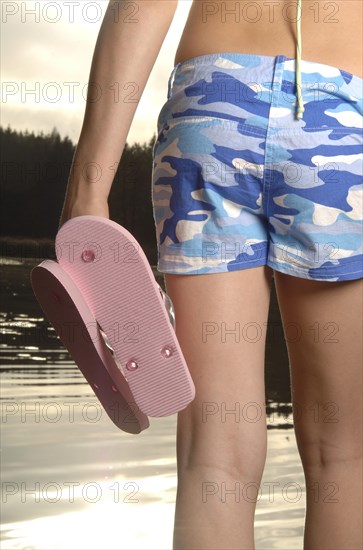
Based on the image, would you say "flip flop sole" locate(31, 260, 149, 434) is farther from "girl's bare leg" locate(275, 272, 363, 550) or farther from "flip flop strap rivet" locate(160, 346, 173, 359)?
"girl's bare leg" locate(275, 272, 363, 550)

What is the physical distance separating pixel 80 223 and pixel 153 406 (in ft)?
0.66

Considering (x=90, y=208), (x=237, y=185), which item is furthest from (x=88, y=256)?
(x=237, y=185)

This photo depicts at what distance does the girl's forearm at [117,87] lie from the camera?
3.68ft

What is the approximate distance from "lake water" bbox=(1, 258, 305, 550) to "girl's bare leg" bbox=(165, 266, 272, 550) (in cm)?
79

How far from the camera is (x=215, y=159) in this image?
3.59 ft

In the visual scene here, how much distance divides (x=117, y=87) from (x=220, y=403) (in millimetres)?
345

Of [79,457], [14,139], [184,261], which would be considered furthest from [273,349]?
[184,261]

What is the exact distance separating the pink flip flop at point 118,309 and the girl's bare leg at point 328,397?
16 centimetres

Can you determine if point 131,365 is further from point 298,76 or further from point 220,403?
point 298,76

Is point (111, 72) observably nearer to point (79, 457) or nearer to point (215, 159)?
point (215, 159)

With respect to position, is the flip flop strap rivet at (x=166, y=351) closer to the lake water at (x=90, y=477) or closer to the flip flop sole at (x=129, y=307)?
the flip flop sole at (x=129, y=307)

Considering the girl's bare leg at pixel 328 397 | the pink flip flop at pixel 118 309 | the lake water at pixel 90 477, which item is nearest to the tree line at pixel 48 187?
the lake water at pixel 90 477

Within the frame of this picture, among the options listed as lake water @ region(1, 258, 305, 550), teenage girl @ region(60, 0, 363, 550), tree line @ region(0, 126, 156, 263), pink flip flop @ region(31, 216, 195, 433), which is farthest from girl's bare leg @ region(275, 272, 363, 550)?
tree line @ region(0, 126, 156, 263)

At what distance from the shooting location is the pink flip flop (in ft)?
3.53
